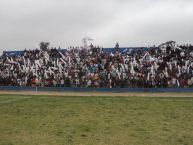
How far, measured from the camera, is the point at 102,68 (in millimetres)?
35375

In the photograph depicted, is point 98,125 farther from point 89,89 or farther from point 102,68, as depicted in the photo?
point 102,68

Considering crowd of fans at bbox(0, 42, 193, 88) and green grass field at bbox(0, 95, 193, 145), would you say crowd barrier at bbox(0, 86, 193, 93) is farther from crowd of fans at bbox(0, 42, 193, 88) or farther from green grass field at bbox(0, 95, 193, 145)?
green grass field at bbox(0, 95, 193, 145)

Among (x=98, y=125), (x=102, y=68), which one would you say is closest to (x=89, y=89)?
(x=102, y=68)

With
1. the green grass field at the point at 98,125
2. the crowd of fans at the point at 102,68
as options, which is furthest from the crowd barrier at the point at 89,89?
the green grass field at the point at 98,125

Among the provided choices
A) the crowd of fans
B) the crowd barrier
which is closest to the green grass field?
the crowd barrier

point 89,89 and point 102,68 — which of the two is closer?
point 89,89

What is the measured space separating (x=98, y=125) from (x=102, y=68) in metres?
20.8

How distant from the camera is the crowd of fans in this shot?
3275 cm

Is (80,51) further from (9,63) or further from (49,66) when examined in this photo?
(9,63)

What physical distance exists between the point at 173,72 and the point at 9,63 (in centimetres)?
1640

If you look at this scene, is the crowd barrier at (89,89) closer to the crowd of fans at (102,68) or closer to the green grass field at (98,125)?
the crowd of fans at (102,68)

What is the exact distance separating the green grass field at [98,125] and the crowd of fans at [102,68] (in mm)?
11163

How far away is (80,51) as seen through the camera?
38.7 metres

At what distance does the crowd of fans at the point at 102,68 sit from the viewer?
3275 cm
